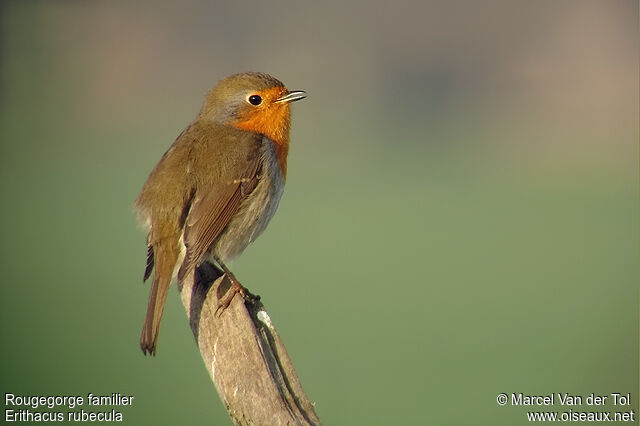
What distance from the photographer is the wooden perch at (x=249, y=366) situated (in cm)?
378

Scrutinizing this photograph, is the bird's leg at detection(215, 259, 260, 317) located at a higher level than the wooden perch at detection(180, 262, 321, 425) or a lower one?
higher

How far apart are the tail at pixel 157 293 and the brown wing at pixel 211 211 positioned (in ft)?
0.26

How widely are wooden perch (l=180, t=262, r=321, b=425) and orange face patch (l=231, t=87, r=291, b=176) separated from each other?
1328mm

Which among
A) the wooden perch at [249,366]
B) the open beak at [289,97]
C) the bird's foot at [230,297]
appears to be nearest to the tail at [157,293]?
the wooden perch at [249,366]

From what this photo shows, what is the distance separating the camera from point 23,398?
21.3ft

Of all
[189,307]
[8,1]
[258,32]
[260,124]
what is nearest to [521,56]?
[258,32]

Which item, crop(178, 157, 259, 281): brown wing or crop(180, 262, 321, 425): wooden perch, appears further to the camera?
crop(178, 157, 259, 281): brown wing

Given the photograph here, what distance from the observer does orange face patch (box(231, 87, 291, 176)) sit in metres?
5.55

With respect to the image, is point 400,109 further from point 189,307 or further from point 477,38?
point 189,307

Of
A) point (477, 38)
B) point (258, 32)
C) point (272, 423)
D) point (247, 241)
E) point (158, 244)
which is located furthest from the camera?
point (477, 38)

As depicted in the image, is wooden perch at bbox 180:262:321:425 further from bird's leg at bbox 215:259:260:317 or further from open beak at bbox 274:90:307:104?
open beak at bbox 274:90:307:104

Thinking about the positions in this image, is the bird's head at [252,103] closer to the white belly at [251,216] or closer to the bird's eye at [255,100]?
the bird's eye at [255,100]

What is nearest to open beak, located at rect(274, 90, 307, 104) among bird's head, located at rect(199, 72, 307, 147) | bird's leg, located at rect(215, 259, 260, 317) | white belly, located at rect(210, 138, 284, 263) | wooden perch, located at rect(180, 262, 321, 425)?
bird's head, located at rect(199, 72, 307, 147)

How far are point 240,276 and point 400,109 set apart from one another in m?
7.33
